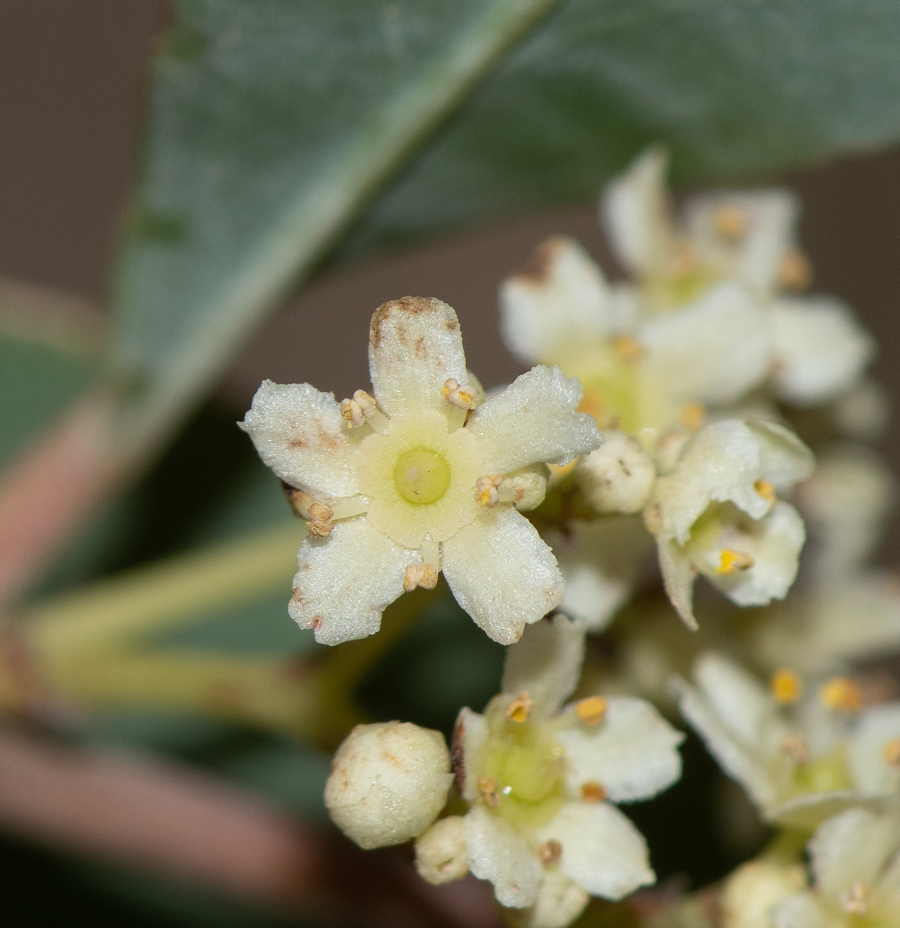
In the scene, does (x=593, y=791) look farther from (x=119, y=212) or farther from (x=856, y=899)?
(x=119, y=212)

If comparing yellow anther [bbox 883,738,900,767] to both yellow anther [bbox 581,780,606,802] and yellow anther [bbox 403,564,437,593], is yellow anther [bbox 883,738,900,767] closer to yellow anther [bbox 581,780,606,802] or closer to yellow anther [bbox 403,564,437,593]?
yellow anther [bbox 581,780,606,802]

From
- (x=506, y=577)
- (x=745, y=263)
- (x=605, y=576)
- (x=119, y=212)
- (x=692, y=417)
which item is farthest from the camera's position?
(x=119, y=212)

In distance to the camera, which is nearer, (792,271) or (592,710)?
(592,710)

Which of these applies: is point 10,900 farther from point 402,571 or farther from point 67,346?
point 402,571

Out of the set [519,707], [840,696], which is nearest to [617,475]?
[519,707]

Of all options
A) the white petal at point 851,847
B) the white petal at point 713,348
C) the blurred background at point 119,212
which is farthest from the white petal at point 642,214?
Result: the blurred background at point 119,212

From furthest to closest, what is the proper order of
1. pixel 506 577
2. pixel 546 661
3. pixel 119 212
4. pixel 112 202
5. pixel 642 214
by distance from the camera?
pixel 112 202 → pixel 119 212 → pixel 642 214 → pixel 546 661 → pixel 506 577

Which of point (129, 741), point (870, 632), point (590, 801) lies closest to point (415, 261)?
point (129, 741)

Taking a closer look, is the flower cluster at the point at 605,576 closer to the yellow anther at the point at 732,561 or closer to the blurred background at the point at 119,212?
the yellow anther at the point at 732,561
